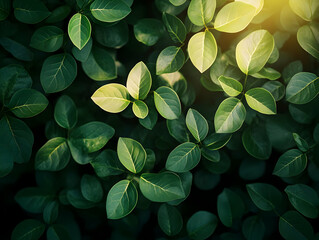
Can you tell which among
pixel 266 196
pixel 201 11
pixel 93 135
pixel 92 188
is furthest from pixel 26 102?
pixel 266 196

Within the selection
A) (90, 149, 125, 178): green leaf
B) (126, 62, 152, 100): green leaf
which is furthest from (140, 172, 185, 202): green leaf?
(126, 62, 152, 100): green leaf

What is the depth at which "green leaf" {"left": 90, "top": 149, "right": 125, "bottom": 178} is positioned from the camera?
38.7 inches

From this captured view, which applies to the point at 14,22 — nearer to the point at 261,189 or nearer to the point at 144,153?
the point at 144,153

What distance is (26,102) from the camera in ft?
3.05

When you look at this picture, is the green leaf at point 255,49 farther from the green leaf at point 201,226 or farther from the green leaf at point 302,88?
the green leaf at point 201,226

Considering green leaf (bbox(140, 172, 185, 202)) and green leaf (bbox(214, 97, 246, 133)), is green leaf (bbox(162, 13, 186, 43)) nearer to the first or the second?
green leaf (bbox(214, 97, 246, 133))

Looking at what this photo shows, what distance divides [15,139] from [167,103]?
1.53ft

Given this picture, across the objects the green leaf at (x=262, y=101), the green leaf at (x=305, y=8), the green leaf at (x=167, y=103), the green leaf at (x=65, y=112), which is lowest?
the green leaf at (x=65, y=112)

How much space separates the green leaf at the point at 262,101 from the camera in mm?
828

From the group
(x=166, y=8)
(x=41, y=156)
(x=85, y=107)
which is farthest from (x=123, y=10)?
(x=41, y=156)

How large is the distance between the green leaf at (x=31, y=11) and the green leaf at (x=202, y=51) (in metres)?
0.44

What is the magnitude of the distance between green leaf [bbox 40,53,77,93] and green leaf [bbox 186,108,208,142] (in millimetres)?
358

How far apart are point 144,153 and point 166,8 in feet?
1.42

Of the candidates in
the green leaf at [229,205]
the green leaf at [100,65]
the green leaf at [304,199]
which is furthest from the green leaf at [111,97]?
the green leaf at [304,199]
